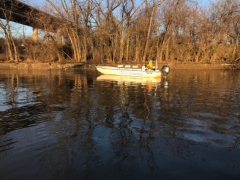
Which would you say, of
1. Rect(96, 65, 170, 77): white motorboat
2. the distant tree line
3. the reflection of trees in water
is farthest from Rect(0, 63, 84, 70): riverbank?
the reflection of trees in water

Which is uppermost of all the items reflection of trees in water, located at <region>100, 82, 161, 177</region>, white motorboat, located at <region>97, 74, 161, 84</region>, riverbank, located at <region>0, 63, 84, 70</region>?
riverbank, located at <region>0, 63, 84, 70</region>

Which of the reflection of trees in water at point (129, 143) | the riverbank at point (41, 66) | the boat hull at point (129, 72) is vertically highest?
the riverbank at point (41, 66)

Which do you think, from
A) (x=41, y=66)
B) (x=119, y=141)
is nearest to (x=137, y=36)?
(x=41, y=66)

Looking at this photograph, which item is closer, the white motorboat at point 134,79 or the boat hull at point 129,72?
the white motorboat at point 134,79

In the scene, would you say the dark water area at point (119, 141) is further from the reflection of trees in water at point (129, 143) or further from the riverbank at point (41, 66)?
the riverbank at point (41, 66)

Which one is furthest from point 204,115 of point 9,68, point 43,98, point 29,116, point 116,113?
point 9,68

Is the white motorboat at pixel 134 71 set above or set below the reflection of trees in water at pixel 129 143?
above

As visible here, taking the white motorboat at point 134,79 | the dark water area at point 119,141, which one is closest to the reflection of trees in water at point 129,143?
the dark water area at point 119,141

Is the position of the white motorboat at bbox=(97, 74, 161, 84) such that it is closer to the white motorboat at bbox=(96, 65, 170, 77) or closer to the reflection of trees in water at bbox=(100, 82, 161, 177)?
the white motorboat at bbox=(96, 65, 170, 77)

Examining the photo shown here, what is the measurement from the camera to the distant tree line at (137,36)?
3784cm

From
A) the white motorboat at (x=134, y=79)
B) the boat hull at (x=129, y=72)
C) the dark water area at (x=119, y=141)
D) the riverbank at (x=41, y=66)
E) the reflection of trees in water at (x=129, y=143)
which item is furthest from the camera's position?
the riverbank at (x=41, y=66)

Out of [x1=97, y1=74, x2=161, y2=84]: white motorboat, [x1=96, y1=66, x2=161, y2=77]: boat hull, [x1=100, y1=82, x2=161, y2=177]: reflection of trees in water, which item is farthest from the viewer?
[x1=96, y1=66, x2=161, y2=77]: boat hull

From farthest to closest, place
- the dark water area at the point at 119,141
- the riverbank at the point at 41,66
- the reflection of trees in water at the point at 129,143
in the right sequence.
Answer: the riverbank at the point at 41,66 < the reflection of trees in water at the point at 129,143 < the dark water area at the point at 119,141

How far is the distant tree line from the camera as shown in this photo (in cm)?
3784
